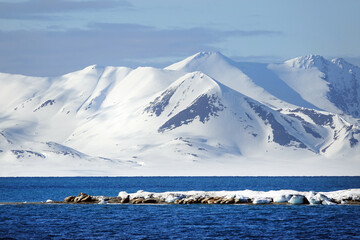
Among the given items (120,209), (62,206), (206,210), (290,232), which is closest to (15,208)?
(62,206)

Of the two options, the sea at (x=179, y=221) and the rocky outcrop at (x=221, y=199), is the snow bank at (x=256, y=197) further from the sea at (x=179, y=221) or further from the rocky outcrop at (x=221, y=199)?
the sea at (x=179, y=221)

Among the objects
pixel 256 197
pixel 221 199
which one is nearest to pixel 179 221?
pixel 221 199

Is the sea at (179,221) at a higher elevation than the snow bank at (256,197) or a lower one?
lower

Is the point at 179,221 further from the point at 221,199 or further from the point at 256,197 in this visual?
the point at 256,197

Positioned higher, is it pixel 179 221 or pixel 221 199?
pixel 221 199

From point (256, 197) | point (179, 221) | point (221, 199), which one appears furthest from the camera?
point (221, 199)

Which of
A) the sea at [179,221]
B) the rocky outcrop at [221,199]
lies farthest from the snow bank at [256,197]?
the sea at [179,221]

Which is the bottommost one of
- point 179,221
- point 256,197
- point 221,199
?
point 179,221

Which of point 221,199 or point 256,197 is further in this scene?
point 221,199

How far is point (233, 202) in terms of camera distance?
12312 cm

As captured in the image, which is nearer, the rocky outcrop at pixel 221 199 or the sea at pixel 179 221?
the sea at pixel 179 221

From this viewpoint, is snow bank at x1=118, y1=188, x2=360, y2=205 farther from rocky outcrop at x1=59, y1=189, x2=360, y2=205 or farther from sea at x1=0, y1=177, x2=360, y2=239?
sea at x1=0, y1=177, x2=360, y2=239

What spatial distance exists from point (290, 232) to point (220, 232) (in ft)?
24.5

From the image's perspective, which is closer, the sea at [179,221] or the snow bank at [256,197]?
the sea at [179,221]
